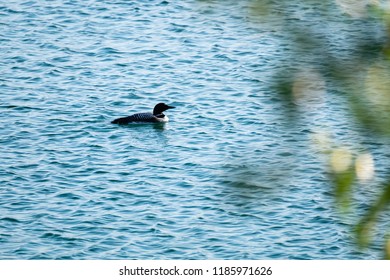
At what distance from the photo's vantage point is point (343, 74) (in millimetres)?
2352

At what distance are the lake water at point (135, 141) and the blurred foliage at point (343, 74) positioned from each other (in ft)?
27.2

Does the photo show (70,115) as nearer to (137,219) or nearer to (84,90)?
(84,90)

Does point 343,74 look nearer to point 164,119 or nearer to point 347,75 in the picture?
point 347,75

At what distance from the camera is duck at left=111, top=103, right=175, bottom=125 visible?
21203mm

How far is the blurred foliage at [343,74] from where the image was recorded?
231 centimetres

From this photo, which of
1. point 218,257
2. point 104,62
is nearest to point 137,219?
point 218,257

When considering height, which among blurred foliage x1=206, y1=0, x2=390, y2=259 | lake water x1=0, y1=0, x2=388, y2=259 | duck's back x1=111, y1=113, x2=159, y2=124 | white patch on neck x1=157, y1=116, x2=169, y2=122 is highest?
blurred foliage x1=206, y1=0, x2=390, y2=259

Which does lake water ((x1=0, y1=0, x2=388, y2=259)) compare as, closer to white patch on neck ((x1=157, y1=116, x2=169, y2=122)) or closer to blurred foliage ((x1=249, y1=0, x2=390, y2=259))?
white patch on neck ((x1=157, y1=116, x2=169, y2=122))

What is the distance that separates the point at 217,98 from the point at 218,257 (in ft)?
→ 23.3

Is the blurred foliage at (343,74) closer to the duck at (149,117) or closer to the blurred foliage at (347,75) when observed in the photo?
the blurred foliage at (347,75)

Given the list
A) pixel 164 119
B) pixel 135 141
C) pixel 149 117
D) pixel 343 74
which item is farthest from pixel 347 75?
pixel 164 119

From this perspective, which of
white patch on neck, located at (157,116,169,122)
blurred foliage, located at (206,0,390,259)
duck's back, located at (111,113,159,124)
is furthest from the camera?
white patch on neck, located at (157,116,169,122)

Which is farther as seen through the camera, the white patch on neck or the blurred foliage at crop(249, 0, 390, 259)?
the white patch on neck

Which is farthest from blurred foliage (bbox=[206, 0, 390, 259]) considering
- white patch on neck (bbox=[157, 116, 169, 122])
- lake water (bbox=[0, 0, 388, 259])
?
white patch on neck (bbox=[157, 116, 169, 122])
